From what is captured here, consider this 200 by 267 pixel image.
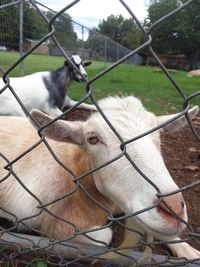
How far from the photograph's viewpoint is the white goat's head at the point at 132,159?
1.60m

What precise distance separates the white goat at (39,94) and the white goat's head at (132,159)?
4.03 m

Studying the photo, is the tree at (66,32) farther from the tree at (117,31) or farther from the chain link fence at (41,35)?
the tree at (117,31)

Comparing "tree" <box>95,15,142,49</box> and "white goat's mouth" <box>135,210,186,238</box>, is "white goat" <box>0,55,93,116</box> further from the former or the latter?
"tree" <box>95,15,142,49</box>

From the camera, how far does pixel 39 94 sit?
7.00 metres

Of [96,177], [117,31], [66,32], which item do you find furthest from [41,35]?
[117,31]

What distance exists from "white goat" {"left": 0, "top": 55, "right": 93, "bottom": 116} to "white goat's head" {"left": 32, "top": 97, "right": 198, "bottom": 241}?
4.03 meters

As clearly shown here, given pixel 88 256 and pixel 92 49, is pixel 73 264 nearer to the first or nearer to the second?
pixel 88 256

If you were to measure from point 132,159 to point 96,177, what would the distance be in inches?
20.7

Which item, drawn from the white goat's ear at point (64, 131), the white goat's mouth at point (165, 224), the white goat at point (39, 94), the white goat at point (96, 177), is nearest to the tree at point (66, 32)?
the white goat at point (39, 94)

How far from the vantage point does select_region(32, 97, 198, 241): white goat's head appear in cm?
160

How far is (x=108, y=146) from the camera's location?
81.4 inches

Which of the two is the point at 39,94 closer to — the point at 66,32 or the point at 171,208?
the point at 171,208

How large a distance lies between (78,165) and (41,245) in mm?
631

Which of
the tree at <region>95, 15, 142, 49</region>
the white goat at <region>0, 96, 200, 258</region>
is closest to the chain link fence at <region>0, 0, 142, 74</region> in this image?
the white goat at <region>0, 96, 200, 258</region>
